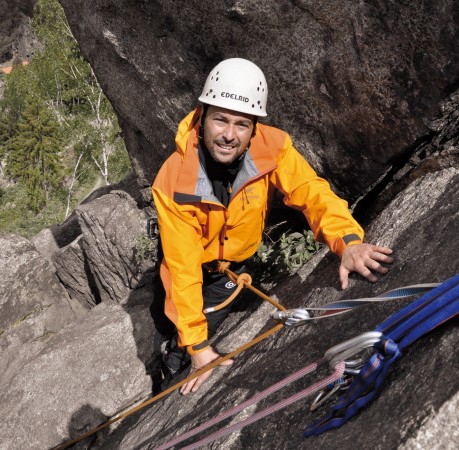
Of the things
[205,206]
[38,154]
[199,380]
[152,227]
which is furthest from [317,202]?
[38,154]

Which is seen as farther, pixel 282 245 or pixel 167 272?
pixel 282 245

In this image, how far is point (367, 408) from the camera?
6.89 feet

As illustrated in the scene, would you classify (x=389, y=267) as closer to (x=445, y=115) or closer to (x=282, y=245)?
(x=445, y=115)

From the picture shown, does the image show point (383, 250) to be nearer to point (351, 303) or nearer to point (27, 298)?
point (351, 303)

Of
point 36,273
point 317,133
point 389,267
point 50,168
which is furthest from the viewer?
point 50,168

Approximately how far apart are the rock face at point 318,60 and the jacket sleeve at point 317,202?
3.56 feet

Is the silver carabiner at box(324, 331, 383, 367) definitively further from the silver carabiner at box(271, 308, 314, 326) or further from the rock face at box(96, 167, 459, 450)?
the silver carabiner at box(271, 308, 314, 326)

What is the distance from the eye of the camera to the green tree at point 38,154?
43094 mm

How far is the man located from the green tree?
42.9m

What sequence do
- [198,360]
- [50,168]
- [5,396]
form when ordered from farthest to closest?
1. [50,168]
2. [5,396]
3. [198,360]

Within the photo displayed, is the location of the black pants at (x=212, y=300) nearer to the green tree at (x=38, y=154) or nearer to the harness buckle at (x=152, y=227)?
the harness buckle at (x=152, y=227)

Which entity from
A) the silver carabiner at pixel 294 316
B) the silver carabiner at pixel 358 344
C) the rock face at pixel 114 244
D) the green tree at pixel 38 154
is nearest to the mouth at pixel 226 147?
the silver carabiner at pixel 294 316

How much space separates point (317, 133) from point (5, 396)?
5.59 metres

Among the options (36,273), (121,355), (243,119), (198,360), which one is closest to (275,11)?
(243,119)
